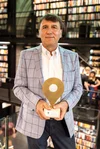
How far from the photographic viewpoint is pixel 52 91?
2.99 feet

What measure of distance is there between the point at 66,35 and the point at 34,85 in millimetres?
4575

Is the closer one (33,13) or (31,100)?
(31,100)

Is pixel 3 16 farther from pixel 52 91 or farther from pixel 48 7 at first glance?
pixel 52 91

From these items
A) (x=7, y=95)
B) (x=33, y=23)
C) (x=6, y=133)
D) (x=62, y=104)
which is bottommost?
(x=7, y=95)

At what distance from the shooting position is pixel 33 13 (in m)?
6.09

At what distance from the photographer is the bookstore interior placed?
5.11 meters

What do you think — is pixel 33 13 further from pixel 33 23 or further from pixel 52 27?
pixel 52 27

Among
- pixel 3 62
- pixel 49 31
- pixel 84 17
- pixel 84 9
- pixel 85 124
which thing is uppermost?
pixel 84 9

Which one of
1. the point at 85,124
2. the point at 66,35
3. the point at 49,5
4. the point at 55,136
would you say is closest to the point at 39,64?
the point at 55,136

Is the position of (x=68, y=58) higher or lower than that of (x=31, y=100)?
higher

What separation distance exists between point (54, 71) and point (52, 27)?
226 mm

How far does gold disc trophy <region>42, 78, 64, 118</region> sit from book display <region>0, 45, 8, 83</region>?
6.30 metres

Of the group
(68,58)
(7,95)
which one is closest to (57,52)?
(68,58)

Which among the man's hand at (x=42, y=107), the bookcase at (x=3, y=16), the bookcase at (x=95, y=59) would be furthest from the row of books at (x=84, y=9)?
the man's hand at (x=42, y=107)
